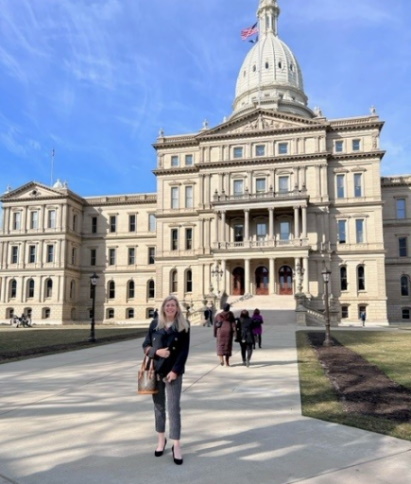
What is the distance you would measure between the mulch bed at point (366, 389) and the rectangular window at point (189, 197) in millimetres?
43458

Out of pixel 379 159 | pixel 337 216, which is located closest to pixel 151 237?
pixel 337 216

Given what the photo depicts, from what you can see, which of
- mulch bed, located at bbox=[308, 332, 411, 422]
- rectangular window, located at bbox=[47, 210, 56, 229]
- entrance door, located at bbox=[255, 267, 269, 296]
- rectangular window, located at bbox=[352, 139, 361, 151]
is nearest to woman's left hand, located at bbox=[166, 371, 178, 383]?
mulch bed, located at bbox=[308, 332, 411, 422]

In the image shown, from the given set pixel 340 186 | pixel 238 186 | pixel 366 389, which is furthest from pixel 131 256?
pixel 366 389

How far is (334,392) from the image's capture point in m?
9.70

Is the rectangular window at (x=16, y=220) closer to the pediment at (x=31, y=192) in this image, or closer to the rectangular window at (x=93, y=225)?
the pediment at (x=31, y=192)

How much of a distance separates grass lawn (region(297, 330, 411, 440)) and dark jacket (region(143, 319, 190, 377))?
125 inches

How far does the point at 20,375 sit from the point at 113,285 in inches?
2162

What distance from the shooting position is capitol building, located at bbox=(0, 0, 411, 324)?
51.1m

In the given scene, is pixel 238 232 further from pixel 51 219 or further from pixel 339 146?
pixel 51 219

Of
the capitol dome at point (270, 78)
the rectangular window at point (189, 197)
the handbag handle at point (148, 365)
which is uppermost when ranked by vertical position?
the capitol dome at point (270, 78)

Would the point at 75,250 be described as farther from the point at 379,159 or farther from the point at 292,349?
the point at 292,349

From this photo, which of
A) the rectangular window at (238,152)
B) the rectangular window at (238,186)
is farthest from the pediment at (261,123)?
the rectangular window at (238,186)

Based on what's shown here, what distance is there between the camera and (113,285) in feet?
218

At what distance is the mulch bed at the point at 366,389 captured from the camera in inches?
319
